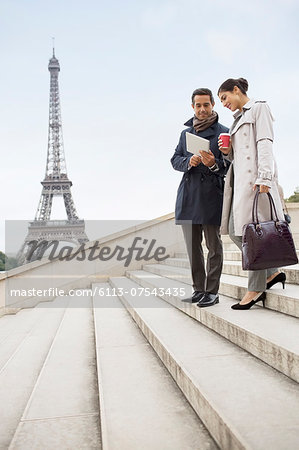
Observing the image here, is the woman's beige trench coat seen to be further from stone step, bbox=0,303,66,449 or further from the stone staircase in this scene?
stone step, bbox=0,303,66,449

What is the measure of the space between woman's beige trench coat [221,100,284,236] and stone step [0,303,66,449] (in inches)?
73.4

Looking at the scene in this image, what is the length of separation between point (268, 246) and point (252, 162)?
65cm

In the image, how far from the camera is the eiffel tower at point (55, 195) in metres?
35.4

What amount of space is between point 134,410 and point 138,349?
3.37ft

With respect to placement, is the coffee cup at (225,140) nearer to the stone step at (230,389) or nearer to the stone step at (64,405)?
the stone step at (230,389)

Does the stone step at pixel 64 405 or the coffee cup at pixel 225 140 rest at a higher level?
the coffee cup at pixel 225 140

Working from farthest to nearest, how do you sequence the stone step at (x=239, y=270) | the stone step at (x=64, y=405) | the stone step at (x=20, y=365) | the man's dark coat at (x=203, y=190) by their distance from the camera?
1. the stone step at (x=239, y=270)
2. the man's dark coat at (x=203, y=190)
3. the stone step at (x=20, y=365)
4. the stone step at (x=64, y=405)

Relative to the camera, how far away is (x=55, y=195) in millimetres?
41281

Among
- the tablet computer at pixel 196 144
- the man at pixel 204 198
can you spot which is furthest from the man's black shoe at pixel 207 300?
the tablet computer at pixel 196 144

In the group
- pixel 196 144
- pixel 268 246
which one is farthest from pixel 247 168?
pixel 268 246

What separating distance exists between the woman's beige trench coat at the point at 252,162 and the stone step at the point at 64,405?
4.94 ft

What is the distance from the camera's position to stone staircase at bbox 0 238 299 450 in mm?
1695

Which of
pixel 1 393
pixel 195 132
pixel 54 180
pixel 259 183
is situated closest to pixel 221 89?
pixel 195 132

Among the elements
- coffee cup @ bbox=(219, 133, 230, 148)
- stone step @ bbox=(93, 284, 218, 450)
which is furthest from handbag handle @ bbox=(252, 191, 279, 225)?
stone step @ bbox=(93, 284, 218, 450)
